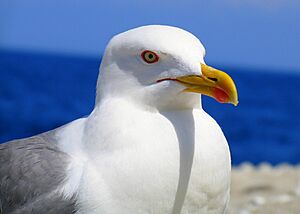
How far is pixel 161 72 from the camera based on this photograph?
3752 millimetres

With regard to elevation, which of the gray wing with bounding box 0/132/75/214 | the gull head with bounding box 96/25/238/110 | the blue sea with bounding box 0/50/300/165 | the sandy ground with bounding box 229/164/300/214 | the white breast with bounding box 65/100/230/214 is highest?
the blue sea with bounding box 0/50/300/165

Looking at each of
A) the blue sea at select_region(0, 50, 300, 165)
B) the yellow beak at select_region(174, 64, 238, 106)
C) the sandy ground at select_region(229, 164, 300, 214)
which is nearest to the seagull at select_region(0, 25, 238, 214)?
the yellow beak at select_region(174, 64, 238, 106)

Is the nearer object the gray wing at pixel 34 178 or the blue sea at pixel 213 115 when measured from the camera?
the gray wing at pixel 34 178

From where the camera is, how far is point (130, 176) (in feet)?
12.0

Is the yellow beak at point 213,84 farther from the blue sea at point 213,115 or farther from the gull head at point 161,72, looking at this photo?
the blue sea at point 213,115

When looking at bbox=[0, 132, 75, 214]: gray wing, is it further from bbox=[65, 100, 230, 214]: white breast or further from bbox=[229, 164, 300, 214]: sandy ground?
bbox=[229, 164, 300, 214]: sandy ground

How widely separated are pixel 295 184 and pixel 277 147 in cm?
1803

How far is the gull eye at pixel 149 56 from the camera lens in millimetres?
3758

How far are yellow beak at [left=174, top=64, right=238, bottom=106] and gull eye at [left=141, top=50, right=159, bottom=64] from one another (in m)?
0.16

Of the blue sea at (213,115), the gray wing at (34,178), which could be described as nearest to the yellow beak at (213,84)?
the gray wing at (34,178)

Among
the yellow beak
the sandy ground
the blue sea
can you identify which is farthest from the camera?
the blue sea

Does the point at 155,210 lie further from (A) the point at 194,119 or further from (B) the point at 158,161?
(A) the point at 194,119

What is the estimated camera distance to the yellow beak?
3.64m

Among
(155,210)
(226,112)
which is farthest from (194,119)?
(226,112)
